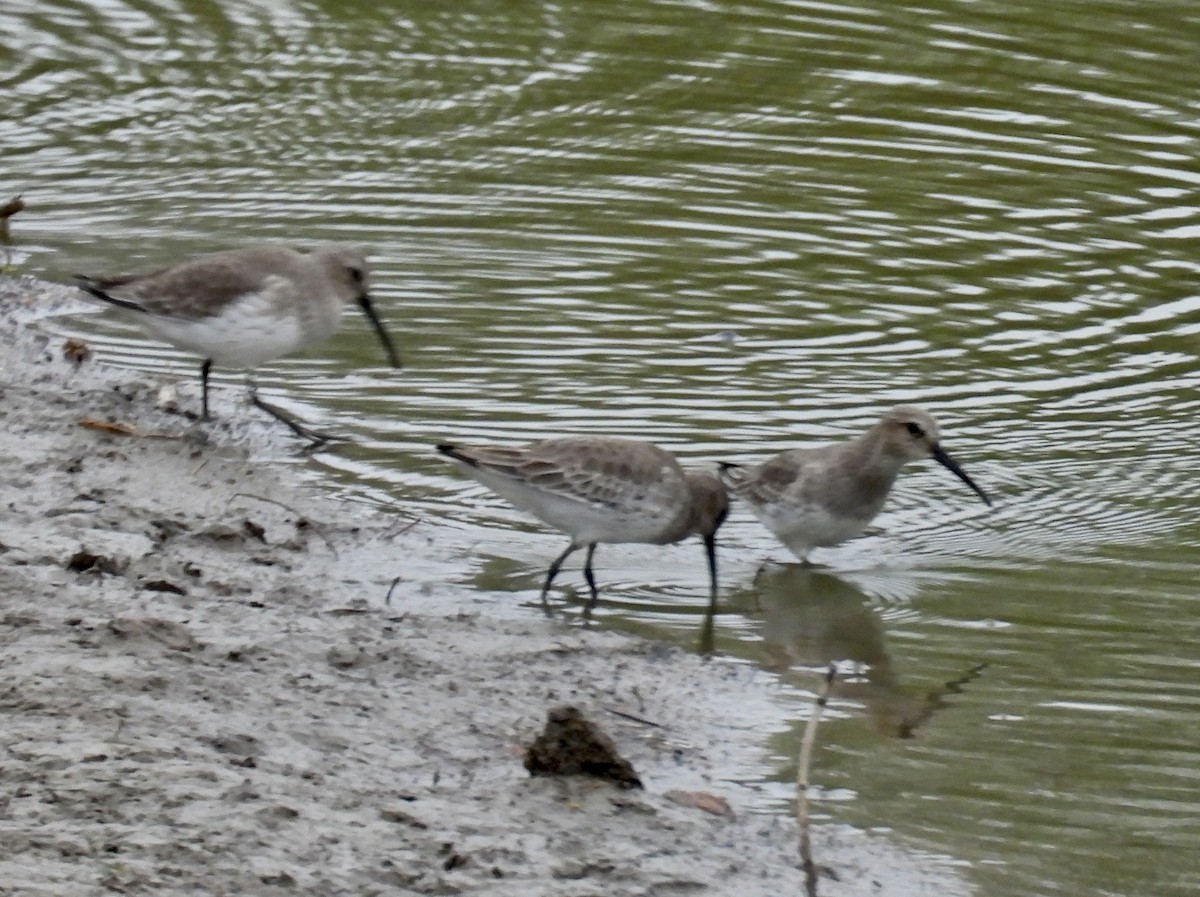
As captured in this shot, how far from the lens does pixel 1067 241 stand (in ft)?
37.2

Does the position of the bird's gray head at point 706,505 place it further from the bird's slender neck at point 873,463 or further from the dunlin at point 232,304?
the dunlin at point 232,304

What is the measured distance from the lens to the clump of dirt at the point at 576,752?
17.6ft

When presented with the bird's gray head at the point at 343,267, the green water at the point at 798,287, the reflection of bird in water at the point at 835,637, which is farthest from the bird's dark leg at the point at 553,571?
→ the bird's gray head at the point at 343,267

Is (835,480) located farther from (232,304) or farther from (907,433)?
(232,304)

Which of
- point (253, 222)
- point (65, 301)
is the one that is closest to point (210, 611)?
point (65, 301)

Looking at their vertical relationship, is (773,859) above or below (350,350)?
above

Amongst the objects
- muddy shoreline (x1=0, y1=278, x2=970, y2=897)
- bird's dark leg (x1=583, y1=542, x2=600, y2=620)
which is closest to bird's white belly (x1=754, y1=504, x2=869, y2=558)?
bird's dark leg (x1=583, y1=542, x2=600, y2=620)

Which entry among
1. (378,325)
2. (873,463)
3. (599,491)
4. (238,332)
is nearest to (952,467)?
(873,463)

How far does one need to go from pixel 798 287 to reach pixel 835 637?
3.93m

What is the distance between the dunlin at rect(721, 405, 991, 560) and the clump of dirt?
255 centimetres

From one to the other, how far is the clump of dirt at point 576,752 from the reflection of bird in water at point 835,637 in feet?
3.57

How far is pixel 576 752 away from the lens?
17.7ft

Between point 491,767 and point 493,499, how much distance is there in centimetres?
302

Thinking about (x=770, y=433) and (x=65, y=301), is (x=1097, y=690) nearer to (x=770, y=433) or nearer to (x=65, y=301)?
(x=770, y=433)
